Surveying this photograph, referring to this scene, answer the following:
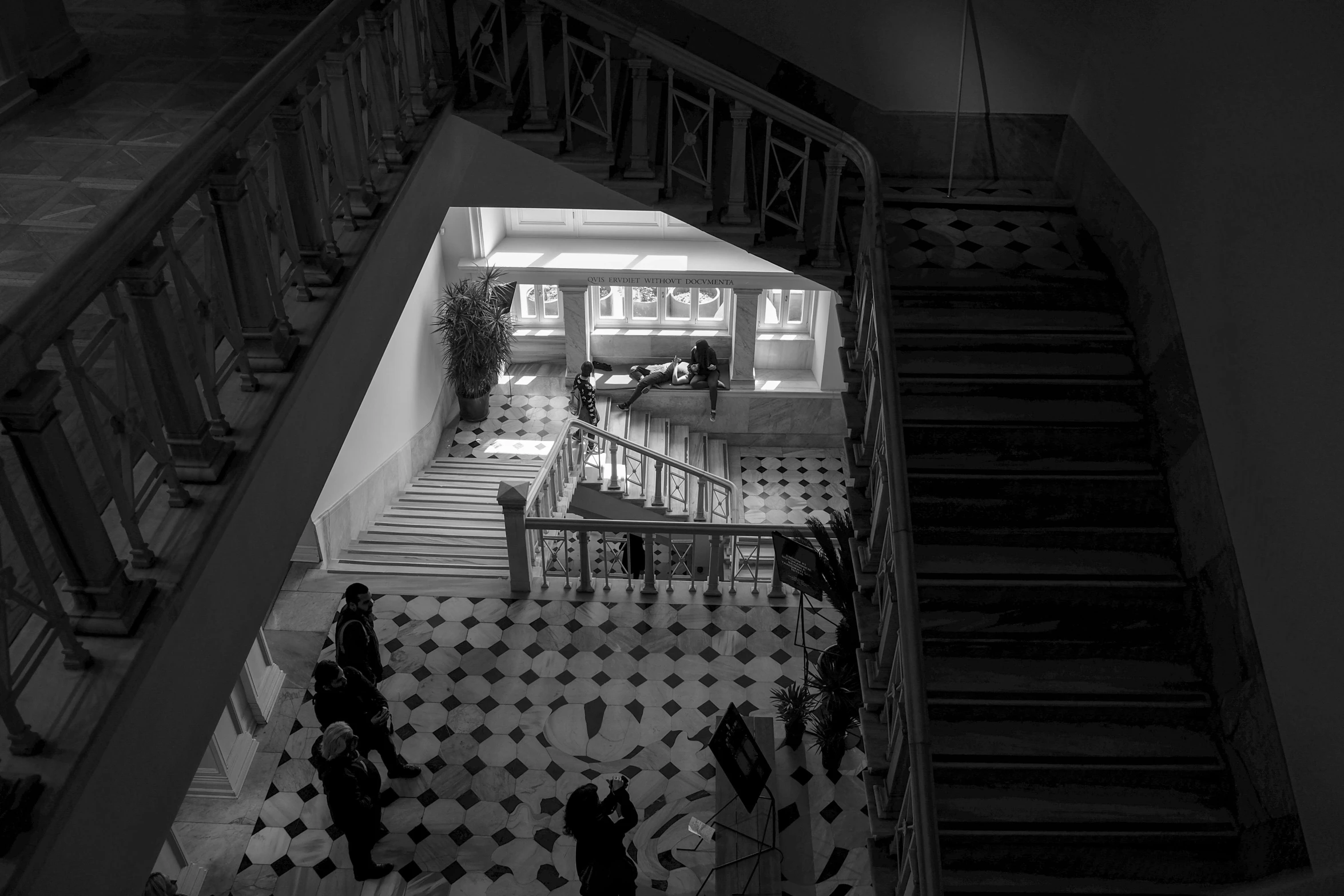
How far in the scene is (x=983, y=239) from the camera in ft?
19.5

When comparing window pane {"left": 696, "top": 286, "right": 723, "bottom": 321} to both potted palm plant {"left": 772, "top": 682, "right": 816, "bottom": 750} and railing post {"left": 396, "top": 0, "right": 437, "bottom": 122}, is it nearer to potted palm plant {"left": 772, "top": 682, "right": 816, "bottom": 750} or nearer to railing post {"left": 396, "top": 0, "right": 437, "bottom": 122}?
potted palm plant {"left": 772, "top": 682, "right": 816, "bottom": 750}

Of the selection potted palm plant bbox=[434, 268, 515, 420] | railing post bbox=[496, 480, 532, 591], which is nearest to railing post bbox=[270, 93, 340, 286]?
railing post bbox=[496, 480, 532, 591]

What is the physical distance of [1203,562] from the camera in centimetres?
450

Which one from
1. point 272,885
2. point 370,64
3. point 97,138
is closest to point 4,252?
point 97,138

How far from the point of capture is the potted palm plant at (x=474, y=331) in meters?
13.2

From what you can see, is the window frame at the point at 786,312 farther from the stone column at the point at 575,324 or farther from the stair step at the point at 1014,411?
the stair step at the point at 1014,411

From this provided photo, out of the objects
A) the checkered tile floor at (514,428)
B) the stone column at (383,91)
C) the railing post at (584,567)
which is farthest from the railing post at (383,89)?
the checkered tile floor at (514,428)

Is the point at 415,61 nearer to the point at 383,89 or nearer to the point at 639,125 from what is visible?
the point at 383,89

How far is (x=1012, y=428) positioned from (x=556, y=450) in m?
6.10

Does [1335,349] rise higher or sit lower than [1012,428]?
higher

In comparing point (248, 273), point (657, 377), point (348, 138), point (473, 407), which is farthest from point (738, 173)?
point (473, 407)

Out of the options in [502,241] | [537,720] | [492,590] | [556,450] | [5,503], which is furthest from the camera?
[502,241]

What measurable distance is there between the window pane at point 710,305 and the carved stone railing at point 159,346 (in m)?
11.4

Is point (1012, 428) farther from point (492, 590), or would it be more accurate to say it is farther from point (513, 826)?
point (492, 590)
